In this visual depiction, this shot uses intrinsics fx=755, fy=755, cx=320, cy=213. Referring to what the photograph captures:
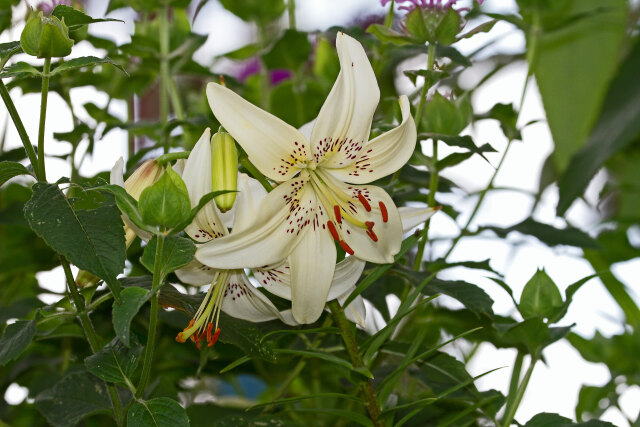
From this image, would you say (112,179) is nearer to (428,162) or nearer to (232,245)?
(232,245)

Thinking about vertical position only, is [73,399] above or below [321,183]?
below

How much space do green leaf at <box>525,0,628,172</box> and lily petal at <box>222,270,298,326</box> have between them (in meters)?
0.58

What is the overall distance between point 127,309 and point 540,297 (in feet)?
0.76

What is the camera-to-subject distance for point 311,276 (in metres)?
0.37

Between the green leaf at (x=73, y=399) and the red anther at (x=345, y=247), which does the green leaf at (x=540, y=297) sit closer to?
the red anther at (x=345, y=247)

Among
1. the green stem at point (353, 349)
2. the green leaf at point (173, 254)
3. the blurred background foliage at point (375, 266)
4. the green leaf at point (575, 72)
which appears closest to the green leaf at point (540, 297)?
the blurred background foliage at point (375, 266)

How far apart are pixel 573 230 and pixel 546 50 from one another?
44cm

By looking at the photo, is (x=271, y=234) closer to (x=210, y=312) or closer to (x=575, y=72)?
(x=210, y=312)

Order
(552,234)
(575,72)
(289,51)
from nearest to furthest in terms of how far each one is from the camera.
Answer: (552,234) → (289,51) → (575,72)

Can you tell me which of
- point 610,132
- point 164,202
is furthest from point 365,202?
point 610,132

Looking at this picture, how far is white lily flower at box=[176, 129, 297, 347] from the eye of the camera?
0.33 m

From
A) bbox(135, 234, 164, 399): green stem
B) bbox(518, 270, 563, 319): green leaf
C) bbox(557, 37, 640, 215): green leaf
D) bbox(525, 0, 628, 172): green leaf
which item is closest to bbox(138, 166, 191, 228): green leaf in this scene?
bbox(135, 234, 164, 399): green stem

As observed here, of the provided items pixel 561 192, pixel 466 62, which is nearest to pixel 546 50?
pixel 561 192

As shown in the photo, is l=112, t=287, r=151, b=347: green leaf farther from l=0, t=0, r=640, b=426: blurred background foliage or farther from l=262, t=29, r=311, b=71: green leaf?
l=262, t=29, r=311, b=71: green leaf
